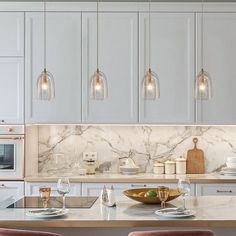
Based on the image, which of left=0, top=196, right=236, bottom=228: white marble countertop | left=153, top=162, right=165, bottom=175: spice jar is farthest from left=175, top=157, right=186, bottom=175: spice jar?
left=0, top=196, right=236, bottom=228: white marble countertop

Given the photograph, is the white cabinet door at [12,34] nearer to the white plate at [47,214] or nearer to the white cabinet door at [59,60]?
the white cabinet door at [59,60]

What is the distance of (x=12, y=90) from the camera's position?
186 inches

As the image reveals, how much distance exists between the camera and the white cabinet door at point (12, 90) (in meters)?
4.72

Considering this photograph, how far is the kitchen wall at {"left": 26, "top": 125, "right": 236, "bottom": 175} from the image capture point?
5.10 m

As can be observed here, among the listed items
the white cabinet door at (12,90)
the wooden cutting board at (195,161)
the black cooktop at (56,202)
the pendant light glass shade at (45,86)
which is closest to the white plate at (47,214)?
the black cooktop at (56,202)

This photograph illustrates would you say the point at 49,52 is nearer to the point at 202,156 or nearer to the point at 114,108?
the point at 114,108

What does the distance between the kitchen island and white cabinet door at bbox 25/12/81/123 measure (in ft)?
5.96

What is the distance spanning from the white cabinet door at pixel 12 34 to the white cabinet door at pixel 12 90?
0.27 feet

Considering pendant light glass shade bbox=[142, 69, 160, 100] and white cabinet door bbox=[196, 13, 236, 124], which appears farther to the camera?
white cabinet door bbox=[196, 13, 236, 124]

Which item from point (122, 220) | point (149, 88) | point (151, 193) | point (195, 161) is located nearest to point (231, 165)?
point (195, 161)

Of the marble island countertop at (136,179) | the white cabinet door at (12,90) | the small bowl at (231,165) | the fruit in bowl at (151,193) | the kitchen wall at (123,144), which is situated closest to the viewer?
the fruit in bowl at (151,193)

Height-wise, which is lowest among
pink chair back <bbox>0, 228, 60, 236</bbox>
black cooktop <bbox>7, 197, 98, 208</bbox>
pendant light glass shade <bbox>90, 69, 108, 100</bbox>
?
pink chair back <bbox>0, 228, 60, 236</bbox>

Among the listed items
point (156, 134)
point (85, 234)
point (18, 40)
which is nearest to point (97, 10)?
point (18, 40)

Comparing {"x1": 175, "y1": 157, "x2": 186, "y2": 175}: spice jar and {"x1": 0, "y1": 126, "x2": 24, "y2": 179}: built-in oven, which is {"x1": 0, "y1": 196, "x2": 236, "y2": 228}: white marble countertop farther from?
{"x1": 175, "y1": 157, "x2": 186, "y2": 175}: spice jar
